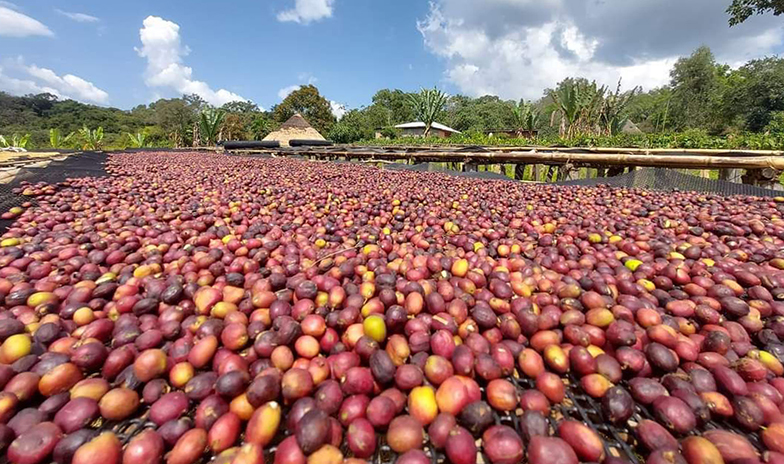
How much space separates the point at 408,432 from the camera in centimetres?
107

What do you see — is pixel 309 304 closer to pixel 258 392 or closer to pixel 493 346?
pixel 258 392

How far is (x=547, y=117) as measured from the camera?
194ft

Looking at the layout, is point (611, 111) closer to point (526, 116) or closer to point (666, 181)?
point (526, 116)

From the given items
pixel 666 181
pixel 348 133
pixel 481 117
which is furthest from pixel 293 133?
pixel 481 117

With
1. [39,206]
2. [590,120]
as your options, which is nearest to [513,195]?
[39,206]

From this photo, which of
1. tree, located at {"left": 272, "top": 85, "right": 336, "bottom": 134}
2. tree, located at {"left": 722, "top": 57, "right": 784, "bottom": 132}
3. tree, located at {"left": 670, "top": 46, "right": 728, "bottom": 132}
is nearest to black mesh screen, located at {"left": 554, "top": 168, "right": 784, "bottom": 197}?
tree, located at {"left": 722, "top": 57, "right": 784, "bottom": 132}

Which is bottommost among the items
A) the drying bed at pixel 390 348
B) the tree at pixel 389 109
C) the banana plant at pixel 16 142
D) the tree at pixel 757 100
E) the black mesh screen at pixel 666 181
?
the drying bed at pixel 390 348

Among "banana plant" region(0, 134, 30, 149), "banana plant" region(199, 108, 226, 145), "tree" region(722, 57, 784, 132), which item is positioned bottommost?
"banana plant" region(0, 134, 30, 149)

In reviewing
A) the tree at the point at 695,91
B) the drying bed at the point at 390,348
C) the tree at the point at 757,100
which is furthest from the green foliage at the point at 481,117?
the drying bed at the point at 390,348

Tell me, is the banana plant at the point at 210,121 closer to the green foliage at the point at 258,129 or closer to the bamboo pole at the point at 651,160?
the green foliage at the point at 258,129

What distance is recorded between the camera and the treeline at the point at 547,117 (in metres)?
20.5

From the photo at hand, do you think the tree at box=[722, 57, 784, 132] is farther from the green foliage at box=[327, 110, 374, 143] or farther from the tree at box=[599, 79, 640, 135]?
the green foliage at box=[327, 110, 374, 143]

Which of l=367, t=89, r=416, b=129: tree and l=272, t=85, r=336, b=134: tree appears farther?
l=367, t=89, r=416, b=129: tree

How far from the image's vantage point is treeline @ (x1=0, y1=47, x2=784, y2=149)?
20.5 m
